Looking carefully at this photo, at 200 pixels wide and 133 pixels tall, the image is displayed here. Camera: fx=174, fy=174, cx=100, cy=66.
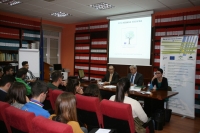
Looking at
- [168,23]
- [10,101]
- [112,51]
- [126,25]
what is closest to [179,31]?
[168,23]

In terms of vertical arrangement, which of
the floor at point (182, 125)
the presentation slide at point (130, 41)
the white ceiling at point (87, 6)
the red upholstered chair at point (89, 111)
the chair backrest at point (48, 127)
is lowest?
the floor at point (182, 125)

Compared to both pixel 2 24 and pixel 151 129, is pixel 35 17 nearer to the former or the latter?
pixel 2 24

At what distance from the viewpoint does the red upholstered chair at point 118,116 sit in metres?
1.89

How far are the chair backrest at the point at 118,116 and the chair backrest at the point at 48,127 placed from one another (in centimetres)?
82

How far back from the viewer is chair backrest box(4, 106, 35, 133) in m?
1.46

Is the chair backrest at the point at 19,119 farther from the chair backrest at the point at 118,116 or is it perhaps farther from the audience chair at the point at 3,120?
the chair backrest at the point at 118,116

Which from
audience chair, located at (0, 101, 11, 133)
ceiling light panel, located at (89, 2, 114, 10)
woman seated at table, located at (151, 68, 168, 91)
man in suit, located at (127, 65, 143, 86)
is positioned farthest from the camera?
ceiling light panel, located at (89, 2, 114, 10)

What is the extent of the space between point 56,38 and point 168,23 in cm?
479

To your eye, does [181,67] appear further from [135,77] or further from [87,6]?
[87,6]

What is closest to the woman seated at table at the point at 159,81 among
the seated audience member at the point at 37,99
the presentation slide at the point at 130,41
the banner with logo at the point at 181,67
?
the banner with logo at the point at 181,67

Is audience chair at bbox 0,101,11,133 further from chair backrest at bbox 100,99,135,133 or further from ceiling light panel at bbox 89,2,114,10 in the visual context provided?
ceiling light panel at bbox 89,2,114,10

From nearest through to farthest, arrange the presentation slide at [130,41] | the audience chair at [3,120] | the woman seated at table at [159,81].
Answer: the audience chair at [3,120]
the woman seated at table at [159,81]
the presentation slide at [130,41]

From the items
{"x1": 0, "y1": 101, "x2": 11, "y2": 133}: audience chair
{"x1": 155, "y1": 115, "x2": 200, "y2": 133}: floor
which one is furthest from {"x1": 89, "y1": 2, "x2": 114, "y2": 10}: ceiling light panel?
{"x1": 0, "y1": 101, "x2": 11, "y2": 133}: audience chair

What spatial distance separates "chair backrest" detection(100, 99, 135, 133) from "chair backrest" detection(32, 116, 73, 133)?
82 cm
